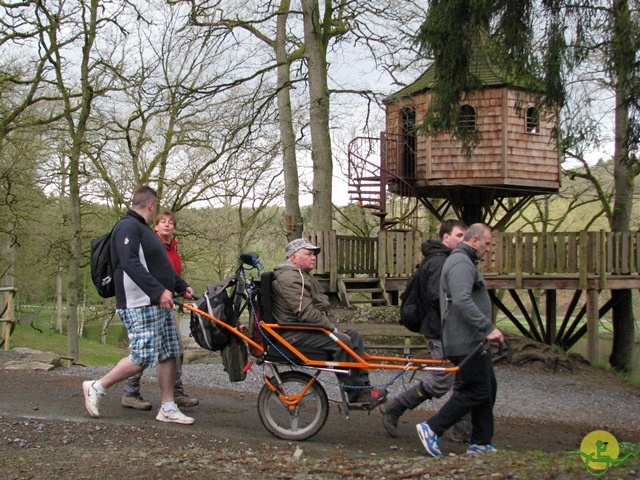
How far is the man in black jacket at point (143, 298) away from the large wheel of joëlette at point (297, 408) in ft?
2.51

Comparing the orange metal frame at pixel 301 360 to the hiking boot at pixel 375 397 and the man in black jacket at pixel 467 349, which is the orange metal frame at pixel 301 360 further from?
the man in black jacket at pixel 467 349

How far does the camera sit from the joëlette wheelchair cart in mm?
5867

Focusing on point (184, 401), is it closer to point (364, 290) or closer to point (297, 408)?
point (297, 408)

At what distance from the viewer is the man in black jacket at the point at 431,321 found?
6.07 m

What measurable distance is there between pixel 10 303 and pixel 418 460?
34.5 feet

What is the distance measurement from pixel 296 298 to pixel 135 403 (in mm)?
2225

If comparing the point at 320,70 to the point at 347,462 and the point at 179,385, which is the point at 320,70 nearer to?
the point at 179,385

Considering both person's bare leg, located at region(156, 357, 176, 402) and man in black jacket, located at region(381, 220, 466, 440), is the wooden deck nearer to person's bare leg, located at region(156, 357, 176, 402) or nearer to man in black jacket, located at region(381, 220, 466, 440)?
man in black jacket, located at region(381, 220, 466, 440)

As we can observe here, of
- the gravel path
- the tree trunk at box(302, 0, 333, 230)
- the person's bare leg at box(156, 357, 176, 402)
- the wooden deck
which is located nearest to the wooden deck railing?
the wooden deck

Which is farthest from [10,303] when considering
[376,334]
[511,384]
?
[511,384]

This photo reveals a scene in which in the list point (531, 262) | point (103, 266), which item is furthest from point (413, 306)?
point (531, 262)

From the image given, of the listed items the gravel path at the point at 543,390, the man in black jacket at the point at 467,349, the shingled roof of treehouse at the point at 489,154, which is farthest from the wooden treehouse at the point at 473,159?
the man in black jacket at the point at 467,349

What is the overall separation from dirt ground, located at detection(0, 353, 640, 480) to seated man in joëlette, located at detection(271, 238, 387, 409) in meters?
0.49

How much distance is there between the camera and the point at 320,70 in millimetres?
19422
